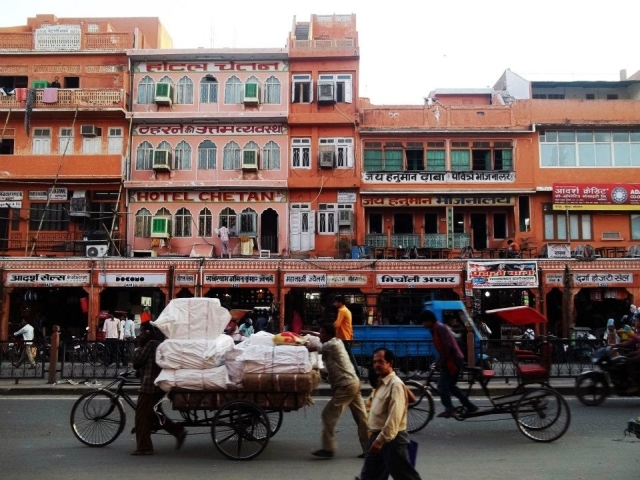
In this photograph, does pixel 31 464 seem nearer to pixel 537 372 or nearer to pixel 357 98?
pixel 537 372

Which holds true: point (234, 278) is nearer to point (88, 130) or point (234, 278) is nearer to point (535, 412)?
point (88, 130)

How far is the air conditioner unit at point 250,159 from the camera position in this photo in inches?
1101

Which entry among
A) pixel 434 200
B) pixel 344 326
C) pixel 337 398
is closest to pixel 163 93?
pixel 434 200

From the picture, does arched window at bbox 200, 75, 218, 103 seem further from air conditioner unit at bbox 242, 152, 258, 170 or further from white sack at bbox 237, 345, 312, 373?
white sack at bbox 237, 345, 312, 373

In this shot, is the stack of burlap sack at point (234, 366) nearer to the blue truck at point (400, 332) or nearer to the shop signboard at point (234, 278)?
the blue truck at point (400, 332)

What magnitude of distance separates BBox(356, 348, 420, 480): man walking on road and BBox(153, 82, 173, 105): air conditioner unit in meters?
24.9

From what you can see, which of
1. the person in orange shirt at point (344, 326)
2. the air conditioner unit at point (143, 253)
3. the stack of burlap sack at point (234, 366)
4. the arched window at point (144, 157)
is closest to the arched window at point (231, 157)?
the arched window at point (144, 157)

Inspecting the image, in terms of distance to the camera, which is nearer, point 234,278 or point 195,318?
point 195,318

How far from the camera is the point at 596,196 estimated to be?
27281 millimetres

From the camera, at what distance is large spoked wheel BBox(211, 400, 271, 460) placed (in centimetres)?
791

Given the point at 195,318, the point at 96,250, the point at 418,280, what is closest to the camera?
the point at 195,318

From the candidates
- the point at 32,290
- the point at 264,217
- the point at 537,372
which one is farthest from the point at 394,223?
the point at 537,372

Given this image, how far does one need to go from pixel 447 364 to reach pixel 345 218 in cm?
1913

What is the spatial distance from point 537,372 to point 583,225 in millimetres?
19675
